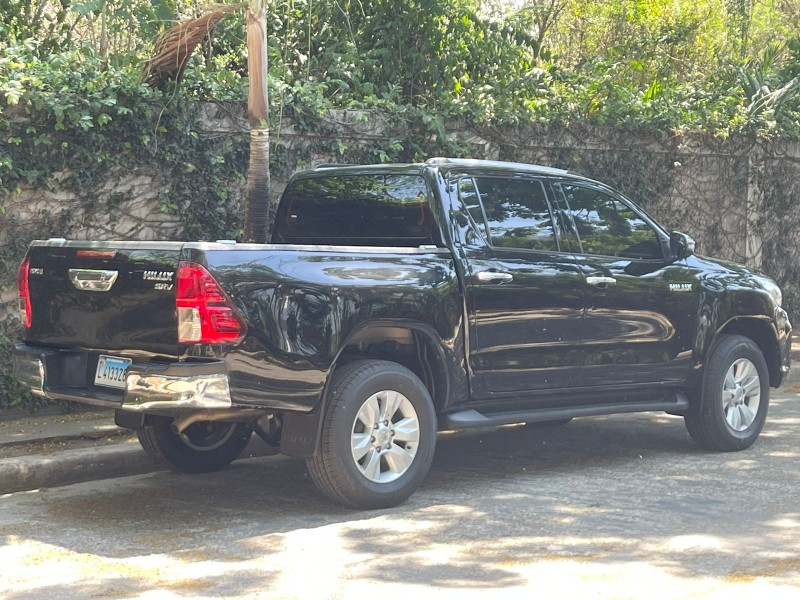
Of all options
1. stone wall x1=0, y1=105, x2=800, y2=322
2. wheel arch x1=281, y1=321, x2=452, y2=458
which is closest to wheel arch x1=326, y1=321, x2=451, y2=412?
wheel arch x1=281, y1=321, x2=452, y2=458

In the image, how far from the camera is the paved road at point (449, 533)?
5.09 metres

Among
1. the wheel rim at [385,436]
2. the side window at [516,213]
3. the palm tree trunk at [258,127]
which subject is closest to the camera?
the wheel rim at [385,436]

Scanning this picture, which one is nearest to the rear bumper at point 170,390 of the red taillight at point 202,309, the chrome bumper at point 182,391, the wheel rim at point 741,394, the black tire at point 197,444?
the chrome bumper at point 182,391

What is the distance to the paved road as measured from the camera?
5.09 m

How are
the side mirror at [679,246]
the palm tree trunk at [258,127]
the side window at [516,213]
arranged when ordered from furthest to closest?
the palm tree trunk at [258,127] → the side mirror at [679,246] → the side window at [516,213]

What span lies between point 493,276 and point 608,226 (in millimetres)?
1256

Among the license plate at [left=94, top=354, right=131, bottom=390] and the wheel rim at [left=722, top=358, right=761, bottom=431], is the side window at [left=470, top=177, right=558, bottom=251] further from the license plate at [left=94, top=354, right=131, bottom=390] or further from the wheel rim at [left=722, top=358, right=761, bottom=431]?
the license plate at [left=94, top=354, right=131, bottom=390]

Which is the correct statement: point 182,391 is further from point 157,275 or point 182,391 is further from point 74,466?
point 74,466

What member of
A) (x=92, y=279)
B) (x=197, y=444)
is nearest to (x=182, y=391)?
(x=92, y=279)

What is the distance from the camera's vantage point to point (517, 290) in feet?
23.4

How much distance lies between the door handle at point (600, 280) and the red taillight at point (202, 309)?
2534mm

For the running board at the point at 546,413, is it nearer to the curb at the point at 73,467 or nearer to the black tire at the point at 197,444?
the black tire at the point at 197,444

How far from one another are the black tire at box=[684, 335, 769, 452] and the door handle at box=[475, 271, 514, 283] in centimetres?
191

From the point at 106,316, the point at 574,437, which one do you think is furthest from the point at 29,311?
the point at 574,437
